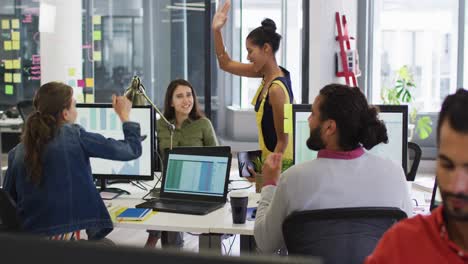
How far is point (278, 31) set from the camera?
8.87 meters

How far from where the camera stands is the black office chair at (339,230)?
1.94m

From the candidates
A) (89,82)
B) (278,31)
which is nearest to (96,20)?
(89,82)

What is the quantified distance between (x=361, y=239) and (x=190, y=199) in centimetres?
127

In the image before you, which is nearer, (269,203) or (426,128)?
(269,203)

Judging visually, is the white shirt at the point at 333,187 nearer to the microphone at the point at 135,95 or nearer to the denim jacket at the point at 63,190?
the denim jacket at the point at 63,190

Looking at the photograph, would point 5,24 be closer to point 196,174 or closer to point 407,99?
point 407,99

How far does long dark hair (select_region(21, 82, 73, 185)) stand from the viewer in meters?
2.67

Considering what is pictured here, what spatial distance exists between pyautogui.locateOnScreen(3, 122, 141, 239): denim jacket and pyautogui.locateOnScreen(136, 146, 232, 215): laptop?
0.34m

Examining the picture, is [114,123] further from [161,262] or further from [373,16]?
[373,16]

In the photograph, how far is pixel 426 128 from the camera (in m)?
7.45

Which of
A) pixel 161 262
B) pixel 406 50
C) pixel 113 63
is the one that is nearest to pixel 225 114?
pixel 113 63

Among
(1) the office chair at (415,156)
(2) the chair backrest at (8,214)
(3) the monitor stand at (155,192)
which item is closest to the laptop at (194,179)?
(3) the monitor stand at (155,192)

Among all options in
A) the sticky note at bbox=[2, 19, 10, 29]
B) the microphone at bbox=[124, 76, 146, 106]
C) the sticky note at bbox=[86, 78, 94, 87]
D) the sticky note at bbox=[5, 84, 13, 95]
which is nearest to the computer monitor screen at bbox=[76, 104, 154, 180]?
the microphone at bbox=[124, 76, 146, 106]

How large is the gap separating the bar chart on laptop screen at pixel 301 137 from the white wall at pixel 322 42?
3156mm
